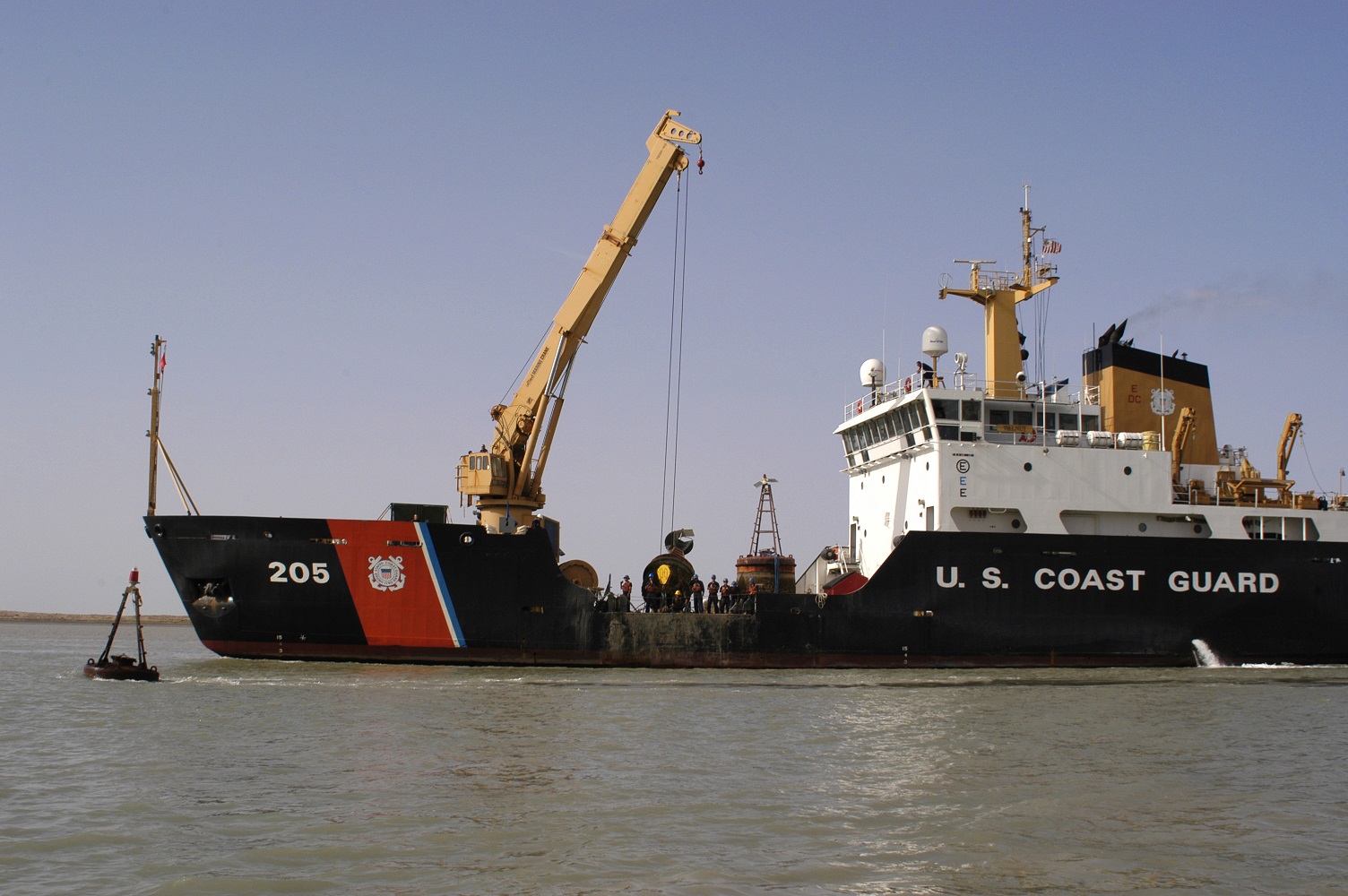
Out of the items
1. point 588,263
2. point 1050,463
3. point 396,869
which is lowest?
point 396,869

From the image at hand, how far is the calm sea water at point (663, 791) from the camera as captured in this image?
7016 millimetres

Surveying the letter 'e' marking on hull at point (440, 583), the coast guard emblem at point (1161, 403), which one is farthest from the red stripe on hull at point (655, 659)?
the coast guard emblem at point (1161, 403)

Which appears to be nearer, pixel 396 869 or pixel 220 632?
pixel 396 869

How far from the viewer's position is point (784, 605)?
67.1ft

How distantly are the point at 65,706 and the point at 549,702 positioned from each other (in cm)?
628

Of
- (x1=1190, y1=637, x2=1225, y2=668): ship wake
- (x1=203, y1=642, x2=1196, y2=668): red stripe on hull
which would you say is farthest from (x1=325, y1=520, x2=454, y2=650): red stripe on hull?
(x1=1190, y1=637, x2=1225, y2=668): ship wake

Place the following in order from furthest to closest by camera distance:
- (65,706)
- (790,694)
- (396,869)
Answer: (790,694)
(65,706)
(396,869)

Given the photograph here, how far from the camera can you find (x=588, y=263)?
2278cm

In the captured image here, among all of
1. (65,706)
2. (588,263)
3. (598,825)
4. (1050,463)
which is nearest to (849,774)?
(598,825)

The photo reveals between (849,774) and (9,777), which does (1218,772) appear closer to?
(849,774)

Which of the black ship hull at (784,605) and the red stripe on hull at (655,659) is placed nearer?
the black ship hull at (784,605)

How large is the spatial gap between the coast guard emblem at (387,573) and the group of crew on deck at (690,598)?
398cm

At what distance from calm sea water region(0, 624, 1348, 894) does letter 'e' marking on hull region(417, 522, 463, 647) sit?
334 centimetres

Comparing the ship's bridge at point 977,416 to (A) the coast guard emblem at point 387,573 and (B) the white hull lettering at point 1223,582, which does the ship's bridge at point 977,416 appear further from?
(A) the coast guard emblem at point 387,573
